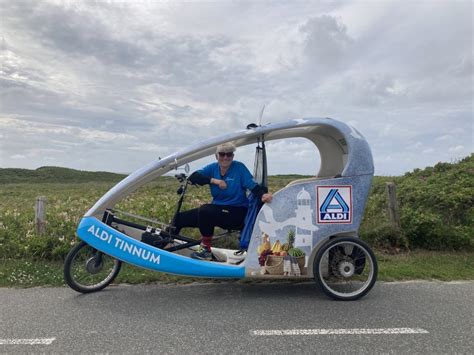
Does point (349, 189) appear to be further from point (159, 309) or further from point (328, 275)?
Answer: point (159, 309)

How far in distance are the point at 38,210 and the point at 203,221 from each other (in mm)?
3236

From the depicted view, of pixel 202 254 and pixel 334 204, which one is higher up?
pixel 334 204

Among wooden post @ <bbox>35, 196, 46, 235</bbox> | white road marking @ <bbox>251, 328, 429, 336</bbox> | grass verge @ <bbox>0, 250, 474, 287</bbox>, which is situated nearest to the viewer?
white road marking @ <bbox>251, 328, 429, 336</bbox>

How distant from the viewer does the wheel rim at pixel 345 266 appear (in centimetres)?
439

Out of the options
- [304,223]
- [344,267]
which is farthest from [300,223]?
[344,267]

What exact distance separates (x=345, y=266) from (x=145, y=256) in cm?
214

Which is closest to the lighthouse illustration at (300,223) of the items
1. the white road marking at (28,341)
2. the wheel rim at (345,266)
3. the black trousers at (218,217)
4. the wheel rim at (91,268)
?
the wheel rim at (345,266)

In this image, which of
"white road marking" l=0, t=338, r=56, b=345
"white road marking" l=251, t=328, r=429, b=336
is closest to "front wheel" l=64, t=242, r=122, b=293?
"white road marking" l=0, t=338, r=56, b=345

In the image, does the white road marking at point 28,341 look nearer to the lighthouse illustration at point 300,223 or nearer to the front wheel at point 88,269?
the front wheel at point 88,269

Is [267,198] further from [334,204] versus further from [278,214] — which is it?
[334,204]

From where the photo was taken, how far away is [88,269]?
4.56m

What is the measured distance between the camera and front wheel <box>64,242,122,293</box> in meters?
4.52

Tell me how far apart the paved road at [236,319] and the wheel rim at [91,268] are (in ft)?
0.51

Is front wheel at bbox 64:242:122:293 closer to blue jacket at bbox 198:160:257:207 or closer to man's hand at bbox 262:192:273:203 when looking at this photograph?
blue jacket at bbox 198:160:257:207
